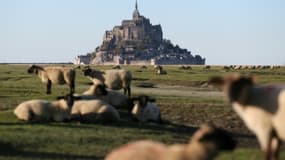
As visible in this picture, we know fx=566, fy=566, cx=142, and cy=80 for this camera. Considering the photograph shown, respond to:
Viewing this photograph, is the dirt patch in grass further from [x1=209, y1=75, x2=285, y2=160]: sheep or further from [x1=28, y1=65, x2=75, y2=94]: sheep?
[x1=209, y1=75, x2=285, y2=160]: sheep

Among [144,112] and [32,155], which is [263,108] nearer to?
[32,155]

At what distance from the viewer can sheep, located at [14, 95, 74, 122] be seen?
22.7 meters

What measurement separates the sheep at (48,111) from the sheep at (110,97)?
11.9 ft

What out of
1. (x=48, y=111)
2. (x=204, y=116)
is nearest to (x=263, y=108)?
(x=48, y=111)

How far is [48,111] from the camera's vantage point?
22859mm

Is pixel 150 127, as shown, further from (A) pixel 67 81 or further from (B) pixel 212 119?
(A) pixel 67 81

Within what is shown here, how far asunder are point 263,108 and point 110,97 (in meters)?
17.7

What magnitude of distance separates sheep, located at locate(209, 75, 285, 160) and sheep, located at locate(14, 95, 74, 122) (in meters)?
13.3

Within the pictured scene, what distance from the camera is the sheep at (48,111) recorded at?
22.7 m

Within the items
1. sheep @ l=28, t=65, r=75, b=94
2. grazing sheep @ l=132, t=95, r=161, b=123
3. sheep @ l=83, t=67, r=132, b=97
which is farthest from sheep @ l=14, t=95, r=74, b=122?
sheep @ l=28, t=65, r=75, b=94

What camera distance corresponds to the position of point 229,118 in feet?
92.4

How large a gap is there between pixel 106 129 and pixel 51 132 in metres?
2.31

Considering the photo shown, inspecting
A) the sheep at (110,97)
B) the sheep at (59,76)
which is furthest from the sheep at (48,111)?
the sheep at (59,76)

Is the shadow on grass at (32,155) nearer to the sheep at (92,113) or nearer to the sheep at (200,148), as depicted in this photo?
the sheep at (92,113)
